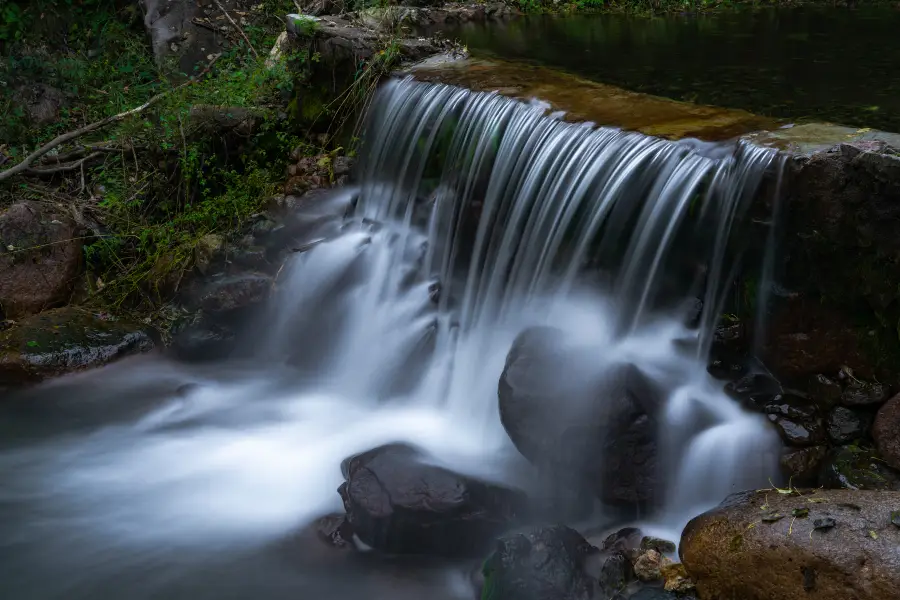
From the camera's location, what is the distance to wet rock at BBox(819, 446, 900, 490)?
3.80m

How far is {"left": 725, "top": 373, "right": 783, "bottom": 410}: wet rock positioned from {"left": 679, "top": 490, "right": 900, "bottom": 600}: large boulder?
72cm

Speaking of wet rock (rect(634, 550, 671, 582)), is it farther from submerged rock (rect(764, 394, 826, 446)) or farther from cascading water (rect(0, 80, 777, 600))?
submerged rock (rect(764, 394, 826, 446))

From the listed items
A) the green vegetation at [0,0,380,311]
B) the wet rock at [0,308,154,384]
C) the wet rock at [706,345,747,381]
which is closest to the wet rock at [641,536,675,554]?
the wet rock at [706,345,747,381]

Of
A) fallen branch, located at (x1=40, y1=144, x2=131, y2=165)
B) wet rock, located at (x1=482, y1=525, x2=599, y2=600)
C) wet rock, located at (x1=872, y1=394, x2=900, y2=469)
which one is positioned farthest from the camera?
fallen branch, located at (x1=40, y1=144, x2=131, y2=165)

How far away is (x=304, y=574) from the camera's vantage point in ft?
14.0

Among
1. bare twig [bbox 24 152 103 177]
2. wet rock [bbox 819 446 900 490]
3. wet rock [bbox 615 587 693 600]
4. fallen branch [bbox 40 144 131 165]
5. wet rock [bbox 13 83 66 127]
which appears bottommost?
wet rock [bbox 615 587 693 600]

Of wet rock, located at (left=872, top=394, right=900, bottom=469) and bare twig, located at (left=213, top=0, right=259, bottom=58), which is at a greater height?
bare twig, located at (left=213, top=0, right=259, bottom=58)

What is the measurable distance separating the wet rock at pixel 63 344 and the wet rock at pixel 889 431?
502 centimetres

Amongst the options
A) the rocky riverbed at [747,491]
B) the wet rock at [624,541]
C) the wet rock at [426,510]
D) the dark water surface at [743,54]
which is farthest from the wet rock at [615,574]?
the dark water surface at [743,54]

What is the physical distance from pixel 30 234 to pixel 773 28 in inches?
331

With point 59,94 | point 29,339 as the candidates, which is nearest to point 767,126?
point 29,339

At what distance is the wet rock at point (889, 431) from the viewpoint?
3854mm

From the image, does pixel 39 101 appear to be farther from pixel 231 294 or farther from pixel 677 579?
pixel 677 579

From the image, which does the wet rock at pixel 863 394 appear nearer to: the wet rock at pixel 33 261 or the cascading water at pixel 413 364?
A: the cascading water at pixel 413 364
